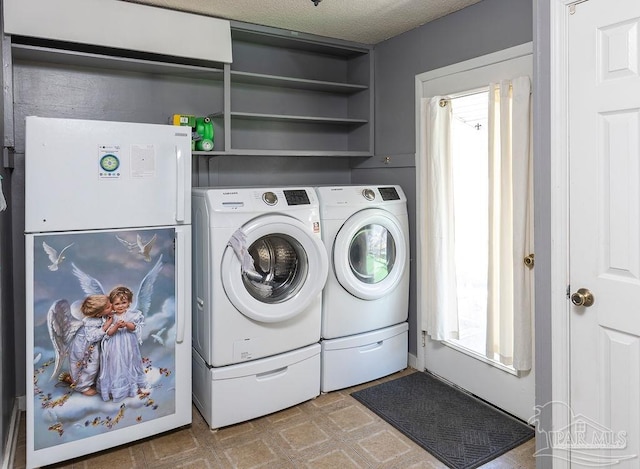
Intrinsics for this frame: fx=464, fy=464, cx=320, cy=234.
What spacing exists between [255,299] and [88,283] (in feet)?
2.76

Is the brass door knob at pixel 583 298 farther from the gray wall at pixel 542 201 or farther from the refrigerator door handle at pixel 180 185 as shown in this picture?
the refrigerator door handle at pixel 180 185

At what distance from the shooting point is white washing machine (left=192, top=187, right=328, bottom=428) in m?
2.49

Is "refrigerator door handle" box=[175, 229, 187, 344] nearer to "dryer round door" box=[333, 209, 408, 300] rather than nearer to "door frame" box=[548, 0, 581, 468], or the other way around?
"dryer round door" box=[333, 209, 408, 300]

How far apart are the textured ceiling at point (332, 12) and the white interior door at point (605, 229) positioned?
1261 millimetres

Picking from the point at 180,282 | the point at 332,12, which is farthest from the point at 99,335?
the point at 332,12

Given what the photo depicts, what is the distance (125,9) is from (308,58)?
144 cm

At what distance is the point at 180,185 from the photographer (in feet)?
7.70

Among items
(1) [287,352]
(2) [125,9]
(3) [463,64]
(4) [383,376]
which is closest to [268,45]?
(2) [125,9]

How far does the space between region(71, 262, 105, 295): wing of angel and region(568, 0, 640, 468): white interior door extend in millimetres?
2070

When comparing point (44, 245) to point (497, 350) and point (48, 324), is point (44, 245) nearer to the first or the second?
point (48, 324)

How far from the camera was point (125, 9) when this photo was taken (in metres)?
2.64

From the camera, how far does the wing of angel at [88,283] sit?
2162 mm

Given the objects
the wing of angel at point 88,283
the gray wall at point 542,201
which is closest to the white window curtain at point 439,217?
the gray wall at point 542,201

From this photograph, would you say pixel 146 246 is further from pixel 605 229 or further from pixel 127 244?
pixel 605 229
